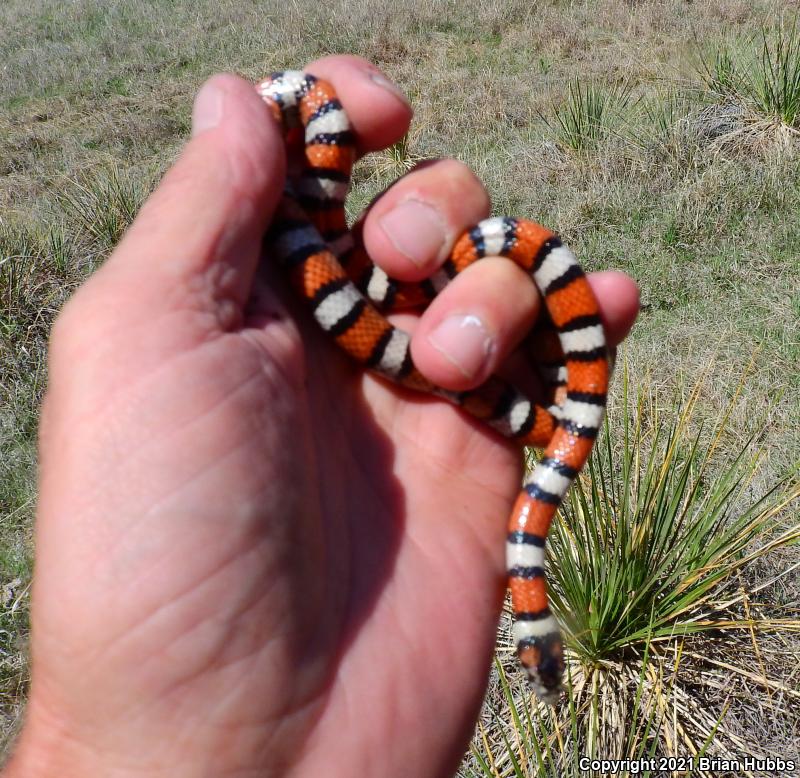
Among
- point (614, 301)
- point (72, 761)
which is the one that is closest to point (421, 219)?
point (614, 301)

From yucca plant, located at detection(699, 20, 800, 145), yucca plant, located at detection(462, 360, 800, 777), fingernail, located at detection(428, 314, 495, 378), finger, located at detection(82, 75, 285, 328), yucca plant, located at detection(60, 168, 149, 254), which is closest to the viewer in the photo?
finger, located at detection(82, 75, 285, 328)

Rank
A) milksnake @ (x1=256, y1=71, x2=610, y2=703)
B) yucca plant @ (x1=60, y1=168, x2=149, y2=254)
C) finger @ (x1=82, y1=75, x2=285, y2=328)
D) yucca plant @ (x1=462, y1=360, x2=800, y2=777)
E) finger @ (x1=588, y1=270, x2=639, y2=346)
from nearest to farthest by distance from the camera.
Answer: finger @ (x1=82, y1=75, x2=285, y2=328) → milksnake @ (x1=256, y1=71, x2=610, y2=703) → finger @ (x1=588, y1=270, x2=639, y2=346) → yucca plant @ (x1=462, y1=360, x2=800, y2=777) → yucca plant @ (x1=60, y1=168, x2=149, y2=254)

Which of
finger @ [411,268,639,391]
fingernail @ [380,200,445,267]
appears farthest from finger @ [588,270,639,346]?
fingernail @ [380,200,445,267]

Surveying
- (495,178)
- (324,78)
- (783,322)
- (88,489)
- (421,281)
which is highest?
(324,78)

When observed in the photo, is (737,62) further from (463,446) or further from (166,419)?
(166,419)

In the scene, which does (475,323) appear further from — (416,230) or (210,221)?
(210,221)

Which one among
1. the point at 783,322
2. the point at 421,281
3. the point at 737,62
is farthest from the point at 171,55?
the point at 421,281

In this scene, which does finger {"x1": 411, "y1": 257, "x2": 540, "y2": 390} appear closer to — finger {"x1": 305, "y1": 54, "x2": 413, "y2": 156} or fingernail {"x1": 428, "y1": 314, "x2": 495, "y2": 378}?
fingernail {"x1": 428, "y1": 314, "x2": 495, "y2": 378}
